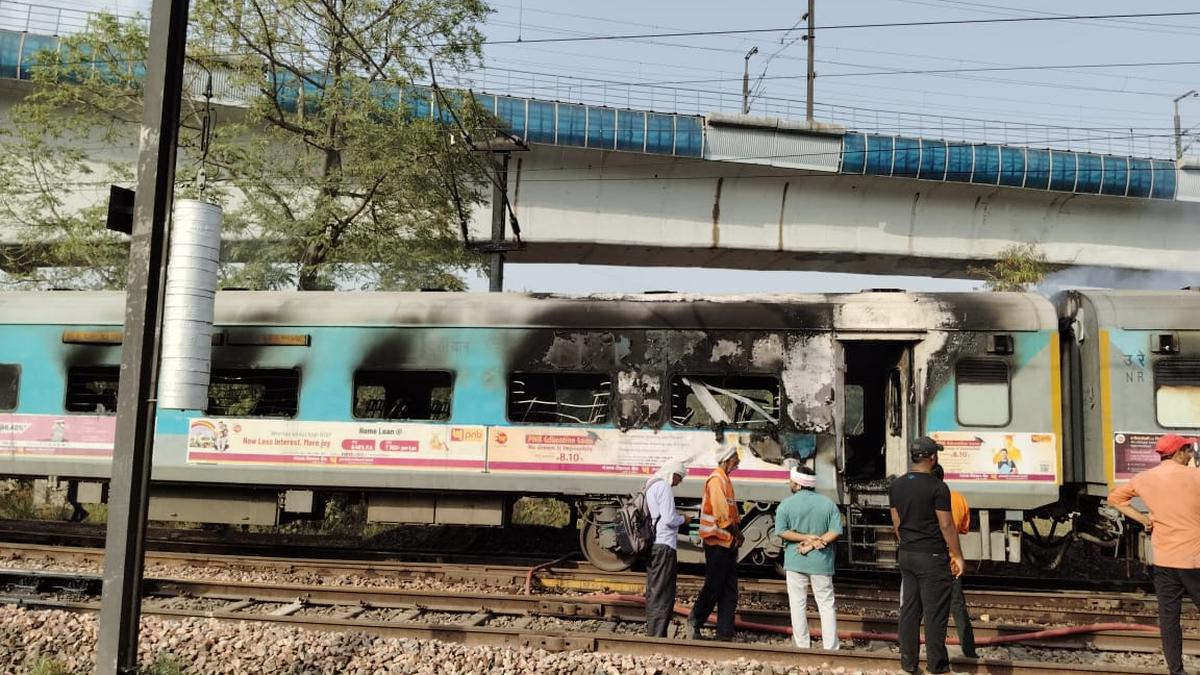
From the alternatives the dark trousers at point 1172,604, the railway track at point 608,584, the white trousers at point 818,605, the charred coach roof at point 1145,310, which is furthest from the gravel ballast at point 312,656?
the charred coach roof at point 1145,310

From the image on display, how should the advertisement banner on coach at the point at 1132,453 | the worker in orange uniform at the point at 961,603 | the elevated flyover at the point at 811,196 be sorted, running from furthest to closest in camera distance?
the elevated flyover at the point at 811,196 → the advertisement banner on coach at the point at 1132,453 → the worker in orange uniform at the point at 961,603

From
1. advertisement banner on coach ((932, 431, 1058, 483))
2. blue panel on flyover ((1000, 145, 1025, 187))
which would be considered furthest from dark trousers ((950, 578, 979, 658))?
blue panel on flyover ((1000, 145, 1025, 187))

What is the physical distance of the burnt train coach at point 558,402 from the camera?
987 cm

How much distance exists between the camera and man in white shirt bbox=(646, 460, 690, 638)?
24.6ft

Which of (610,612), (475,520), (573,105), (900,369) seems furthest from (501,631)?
(573,105)

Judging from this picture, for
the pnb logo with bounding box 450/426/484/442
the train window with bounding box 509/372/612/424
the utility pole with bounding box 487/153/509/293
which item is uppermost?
the utility pole with bounding box 487/153/509/293

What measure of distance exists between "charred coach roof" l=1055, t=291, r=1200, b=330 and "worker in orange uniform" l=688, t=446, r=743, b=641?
200 inches

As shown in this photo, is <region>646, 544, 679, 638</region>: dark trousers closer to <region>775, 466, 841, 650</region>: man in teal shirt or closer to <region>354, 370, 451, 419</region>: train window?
<region>775, 466, 841, 650</region>: man in teal shirt

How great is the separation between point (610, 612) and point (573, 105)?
15.9 meters

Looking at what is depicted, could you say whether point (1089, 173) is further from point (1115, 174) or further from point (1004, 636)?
point (1004, 636)

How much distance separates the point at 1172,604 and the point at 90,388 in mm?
11447

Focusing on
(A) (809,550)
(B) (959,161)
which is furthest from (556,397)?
(B) (959,161)

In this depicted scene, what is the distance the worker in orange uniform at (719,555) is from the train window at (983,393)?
3.69m

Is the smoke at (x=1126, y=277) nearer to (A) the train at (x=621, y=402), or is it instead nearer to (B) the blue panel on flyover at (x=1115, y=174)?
(B) the blue panel on flyover at (x=1115, y=174)
